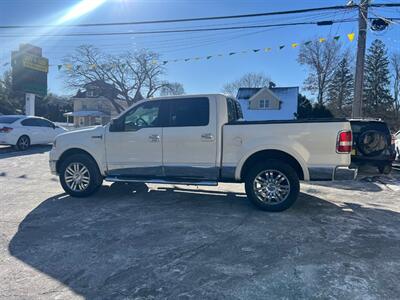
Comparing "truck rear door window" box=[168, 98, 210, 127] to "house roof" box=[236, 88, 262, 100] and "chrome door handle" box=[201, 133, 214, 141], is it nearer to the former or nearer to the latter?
"chrome door handle" box=[201, 133, 214, 141]

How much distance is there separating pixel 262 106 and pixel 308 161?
32356mm

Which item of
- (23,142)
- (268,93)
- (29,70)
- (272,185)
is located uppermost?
(268,93)

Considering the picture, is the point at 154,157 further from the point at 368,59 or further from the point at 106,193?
the point at 368,59

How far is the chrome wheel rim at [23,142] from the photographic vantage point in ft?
47.5

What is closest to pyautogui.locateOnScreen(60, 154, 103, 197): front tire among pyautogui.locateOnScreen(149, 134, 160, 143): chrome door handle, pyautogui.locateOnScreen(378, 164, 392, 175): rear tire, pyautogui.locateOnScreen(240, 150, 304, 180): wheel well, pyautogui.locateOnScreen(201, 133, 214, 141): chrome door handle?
pyautogui.locateOnScreen(149, 134, 160, 143): chrome door handle

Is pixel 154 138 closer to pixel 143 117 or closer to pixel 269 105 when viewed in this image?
pixel 143 117

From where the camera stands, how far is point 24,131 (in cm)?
1463

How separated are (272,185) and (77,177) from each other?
3698 mm

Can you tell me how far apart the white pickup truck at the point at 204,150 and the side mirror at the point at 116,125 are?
2 cm

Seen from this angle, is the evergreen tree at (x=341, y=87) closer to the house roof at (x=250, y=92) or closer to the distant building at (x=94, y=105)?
the house roof at (x=250, y=92)

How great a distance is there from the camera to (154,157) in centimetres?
627

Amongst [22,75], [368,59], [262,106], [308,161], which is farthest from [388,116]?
[308,161]

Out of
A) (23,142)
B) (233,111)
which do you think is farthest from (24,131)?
(233,111)

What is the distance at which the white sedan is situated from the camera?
14081 mm
